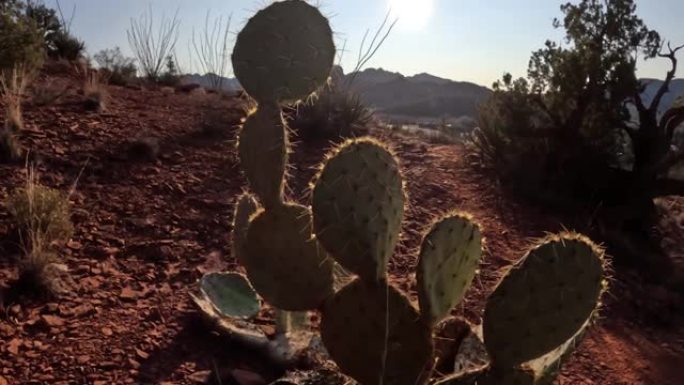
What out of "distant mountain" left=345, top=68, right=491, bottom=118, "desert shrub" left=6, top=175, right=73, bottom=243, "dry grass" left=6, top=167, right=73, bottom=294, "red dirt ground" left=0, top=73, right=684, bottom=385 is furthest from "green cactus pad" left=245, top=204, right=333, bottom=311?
"distant mountain" left=345, top=68, right=491, bottom=118

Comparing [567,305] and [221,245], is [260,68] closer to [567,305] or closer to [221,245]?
[567,305]

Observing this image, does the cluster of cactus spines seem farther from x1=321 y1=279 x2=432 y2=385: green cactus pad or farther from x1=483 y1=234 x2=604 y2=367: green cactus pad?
x1=483 y1=234 x2=604 y2=367: green cactus pad

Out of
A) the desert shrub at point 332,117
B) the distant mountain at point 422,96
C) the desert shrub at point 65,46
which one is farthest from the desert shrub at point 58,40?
the distant mountain at point 422,96

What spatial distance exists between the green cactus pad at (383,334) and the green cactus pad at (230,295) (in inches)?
58.1

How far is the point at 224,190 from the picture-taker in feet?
21.4

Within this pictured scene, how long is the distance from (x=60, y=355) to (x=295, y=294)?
1.50 m

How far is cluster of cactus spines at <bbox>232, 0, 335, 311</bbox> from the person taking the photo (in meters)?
2.99

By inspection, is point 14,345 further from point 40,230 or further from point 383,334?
point 383,334

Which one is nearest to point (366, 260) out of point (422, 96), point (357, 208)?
point (357, 208)

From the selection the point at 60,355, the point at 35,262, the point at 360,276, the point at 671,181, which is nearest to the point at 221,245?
the point at 35,262

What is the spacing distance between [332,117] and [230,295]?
501cm

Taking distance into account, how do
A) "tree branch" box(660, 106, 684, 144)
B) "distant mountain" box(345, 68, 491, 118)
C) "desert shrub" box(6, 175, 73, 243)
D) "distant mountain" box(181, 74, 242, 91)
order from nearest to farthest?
"desert shrub" box(6, 175, 73, 243) → "tree branch" box(660, 106, 684, 144) → "distant mountain" box(181, 74, 242, 91) → "distant mountain" box(345, 68, 491, 118)

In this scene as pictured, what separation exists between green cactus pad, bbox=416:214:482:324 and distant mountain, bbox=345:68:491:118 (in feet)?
131

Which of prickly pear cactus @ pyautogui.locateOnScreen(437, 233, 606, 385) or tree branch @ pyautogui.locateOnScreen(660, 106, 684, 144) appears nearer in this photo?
prickly pear cactus @ pyautogui.locateOnScreen(437, 233, 606, 385)
